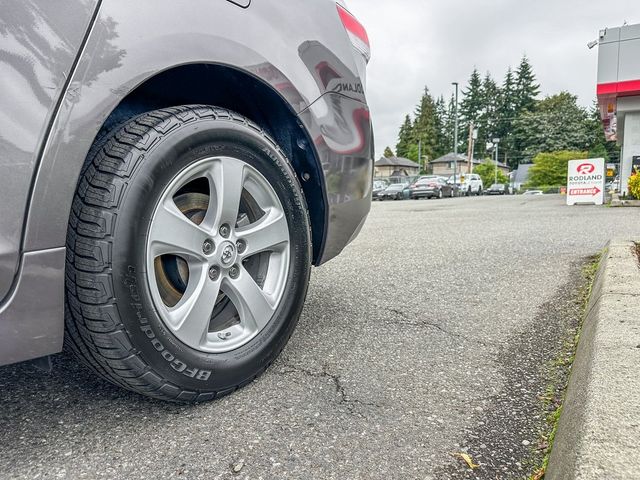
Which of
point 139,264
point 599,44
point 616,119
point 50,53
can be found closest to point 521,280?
point 139,264

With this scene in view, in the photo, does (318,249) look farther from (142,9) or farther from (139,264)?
(142,9)

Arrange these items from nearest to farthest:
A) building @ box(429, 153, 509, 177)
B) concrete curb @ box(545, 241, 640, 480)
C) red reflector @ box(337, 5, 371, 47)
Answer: concrete curb @ box(545, 241, 640, 480)
red reflector @ box(337, 5, 371, 47)
building @ box(429, 153, 509, 177)

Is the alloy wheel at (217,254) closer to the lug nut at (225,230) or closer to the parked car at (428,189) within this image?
the lug nut at (225,230)

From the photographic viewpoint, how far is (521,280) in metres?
3.30

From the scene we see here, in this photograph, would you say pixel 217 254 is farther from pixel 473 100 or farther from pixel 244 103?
pixel 473 100

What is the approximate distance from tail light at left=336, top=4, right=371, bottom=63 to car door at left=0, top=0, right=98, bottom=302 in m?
1.23

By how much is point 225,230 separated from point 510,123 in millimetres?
85834

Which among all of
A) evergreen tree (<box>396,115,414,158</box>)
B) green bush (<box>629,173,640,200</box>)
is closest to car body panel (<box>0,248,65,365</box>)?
green bush (<box>629,173,640,200</box>)

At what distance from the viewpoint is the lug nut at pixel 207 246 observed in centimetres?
147

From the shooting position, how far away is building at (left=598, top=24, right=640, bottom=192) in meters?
13.1

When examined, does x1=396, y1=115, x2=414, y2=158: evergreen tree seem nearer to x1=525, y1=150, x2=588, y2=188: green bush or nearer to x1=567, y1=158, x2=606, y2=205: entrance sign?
x1=525, y1=150, x2=588, y2=188: green bush

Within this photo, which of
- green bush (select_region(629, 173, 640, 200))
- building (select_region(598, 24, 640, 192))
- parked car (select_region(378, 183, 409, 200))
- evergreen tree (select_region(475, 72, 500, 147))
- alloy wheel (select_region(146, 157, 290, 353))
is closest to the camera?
alloy wheel (select_region(146, 157, 290, 353))

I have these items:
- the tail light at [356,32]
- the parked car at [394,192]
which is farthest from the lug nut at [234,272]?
the parked car at [394,192]

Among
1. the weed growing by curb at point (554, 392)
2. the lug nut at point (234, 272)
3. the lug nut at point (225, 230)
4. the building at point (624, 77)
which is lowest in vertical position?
the weed growing by curb at point (554, 392)
